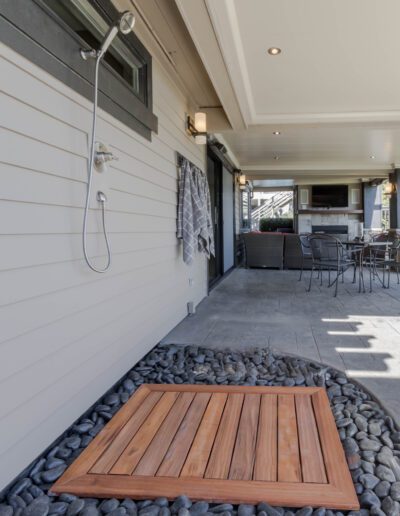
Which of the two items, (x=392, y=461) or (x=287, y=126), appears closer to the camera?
(x=392, y=461)

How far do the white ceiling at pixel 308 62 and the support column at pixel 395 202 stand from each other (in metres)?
3.23

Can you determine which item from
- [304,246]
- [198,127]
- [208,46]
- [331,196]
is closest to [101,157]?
[208,46]

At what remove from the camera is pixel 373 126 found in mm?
4762

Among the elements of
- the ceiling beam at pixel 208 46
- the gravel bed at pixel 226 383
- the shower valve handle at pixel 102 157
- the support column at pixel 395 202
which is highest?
the ceiling beam at pixel 208 46

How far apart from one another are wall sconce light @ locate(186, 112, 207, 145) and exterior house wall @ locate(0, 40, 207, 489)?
1.41m

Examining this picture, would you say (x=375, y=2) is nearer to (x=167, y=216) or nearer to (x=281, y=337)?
(x=167, y=216)

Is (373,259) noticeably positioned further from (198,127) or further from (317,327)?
(198,127)

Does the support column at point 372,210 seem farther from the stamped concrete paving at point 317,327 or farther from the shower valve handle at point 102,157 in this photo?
the shower valve handle at point 102,157

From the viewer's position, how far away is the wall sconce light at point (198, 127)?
13.3ft

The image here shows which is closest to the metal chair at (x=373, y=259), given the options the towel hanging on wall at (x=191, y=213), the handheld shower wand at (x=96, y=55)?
the towel hanging on wall at (x=191, y=213)

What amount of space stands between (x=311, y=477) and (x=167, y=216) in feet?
7.79

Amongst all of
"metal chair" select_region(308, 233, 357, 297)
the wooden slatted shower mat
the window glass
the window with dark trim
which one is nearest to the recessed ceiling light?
the window with dark trim

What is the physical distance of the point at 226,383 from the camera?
7.58ft

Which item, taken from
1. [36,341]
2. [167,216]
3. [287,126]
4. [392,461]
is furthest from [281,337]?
[287,126]
